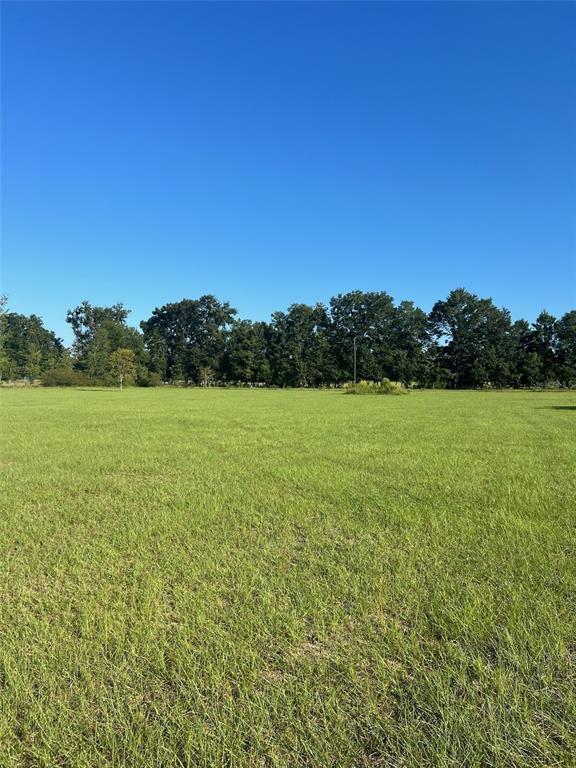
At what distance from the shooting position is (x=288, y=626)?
8.03ft

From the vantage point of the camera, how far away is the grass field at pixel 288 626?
67.6 inches

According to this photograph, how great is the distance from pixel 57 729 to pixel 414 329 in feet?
262

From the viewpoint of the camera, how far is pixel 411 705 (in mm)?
1874

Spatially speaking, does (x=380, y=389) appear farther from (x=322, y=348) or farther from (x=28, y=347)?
(x=28, y=347)

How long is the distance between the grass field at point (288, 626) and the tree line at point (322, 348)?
61.3 m

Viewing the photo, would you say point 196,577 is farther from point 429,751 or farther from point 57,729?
point 429,751

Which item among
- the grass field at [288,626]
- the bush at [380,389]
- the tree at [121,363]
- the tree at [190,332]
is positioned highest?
the tree at [190,332]

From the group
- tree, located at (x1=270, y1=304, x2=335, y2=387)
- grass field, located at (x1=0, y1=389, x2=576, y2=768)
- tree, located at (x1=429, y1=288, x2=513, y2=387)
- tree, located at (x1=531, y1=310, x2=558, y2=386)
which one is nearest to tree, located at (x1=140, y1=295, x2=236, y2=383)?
tree, located at (x1=270, y1=304, x2=335, y2=387)

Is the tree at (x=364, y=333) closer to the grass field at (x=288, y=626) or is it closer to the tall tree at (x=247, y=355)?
the tall tree at (x=247, y=355)

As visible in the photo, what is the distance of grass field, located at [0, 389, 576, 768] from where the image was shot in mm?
1716

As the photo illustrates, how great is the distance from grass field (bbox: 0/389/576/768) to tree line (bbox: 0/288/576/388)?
61.3m

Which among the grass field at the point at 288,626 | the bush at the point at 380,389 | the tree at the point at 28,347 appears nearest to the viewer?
the grass field at the point at 288,626

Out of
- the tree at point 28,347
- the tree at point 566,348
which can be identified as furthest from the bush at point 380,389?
the tree at point 28,347

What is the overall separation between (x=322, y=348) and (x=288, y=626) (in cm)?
7829
